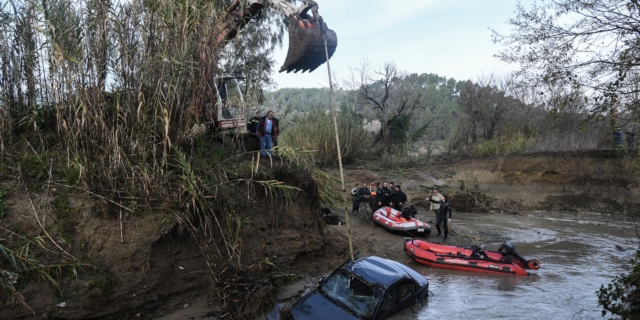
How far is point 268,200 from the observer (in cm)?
1071

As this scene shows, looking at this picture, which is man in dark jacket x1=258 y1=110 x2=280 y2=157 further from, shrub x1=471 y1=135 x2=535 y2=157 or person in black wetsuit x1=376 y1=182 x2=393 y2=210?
shrub x1=471 y1=135 x2=535 y2=157

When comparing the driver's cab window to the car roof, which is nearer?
the driver's cab window

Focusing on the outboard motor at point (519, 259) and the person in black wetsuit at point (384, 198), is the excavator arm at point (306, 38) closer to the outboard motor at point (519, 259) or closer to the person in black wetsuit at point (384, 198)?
the outboard motor at point (519, 259)

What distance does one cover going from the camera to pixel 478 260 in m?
12.5

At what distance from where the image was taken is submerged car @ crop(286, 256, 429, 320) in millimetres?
7309

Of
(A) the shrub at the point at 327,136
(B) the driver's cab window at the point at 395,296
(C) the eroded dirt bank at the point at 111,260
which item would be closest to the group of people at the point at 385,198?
(A) the shrub at the point at 327,136

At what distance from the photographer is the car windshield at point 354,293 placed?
7383 mm

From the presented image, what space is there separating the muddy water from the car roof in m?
0.71

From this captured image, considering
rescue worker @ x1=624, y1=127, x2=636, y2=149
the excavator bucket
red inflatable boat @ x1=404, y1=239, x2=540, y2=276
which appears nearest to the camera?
the excavator bucket

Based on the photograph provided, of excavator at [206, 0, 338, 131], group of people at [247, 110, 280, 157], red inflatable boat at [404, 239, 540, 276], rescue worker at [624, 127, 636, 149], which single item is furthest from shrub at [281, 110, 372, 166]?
excavator at [206, 0, 338, 131]

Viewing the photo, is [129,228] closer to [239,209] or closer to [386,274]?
[239,209]

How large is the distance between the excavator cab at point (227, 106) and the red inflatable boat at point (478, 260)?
6267mm

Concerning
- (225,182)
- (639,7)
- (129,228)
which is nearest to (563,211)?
(639,7)

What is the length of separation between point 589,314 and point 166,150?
919 centimetres
